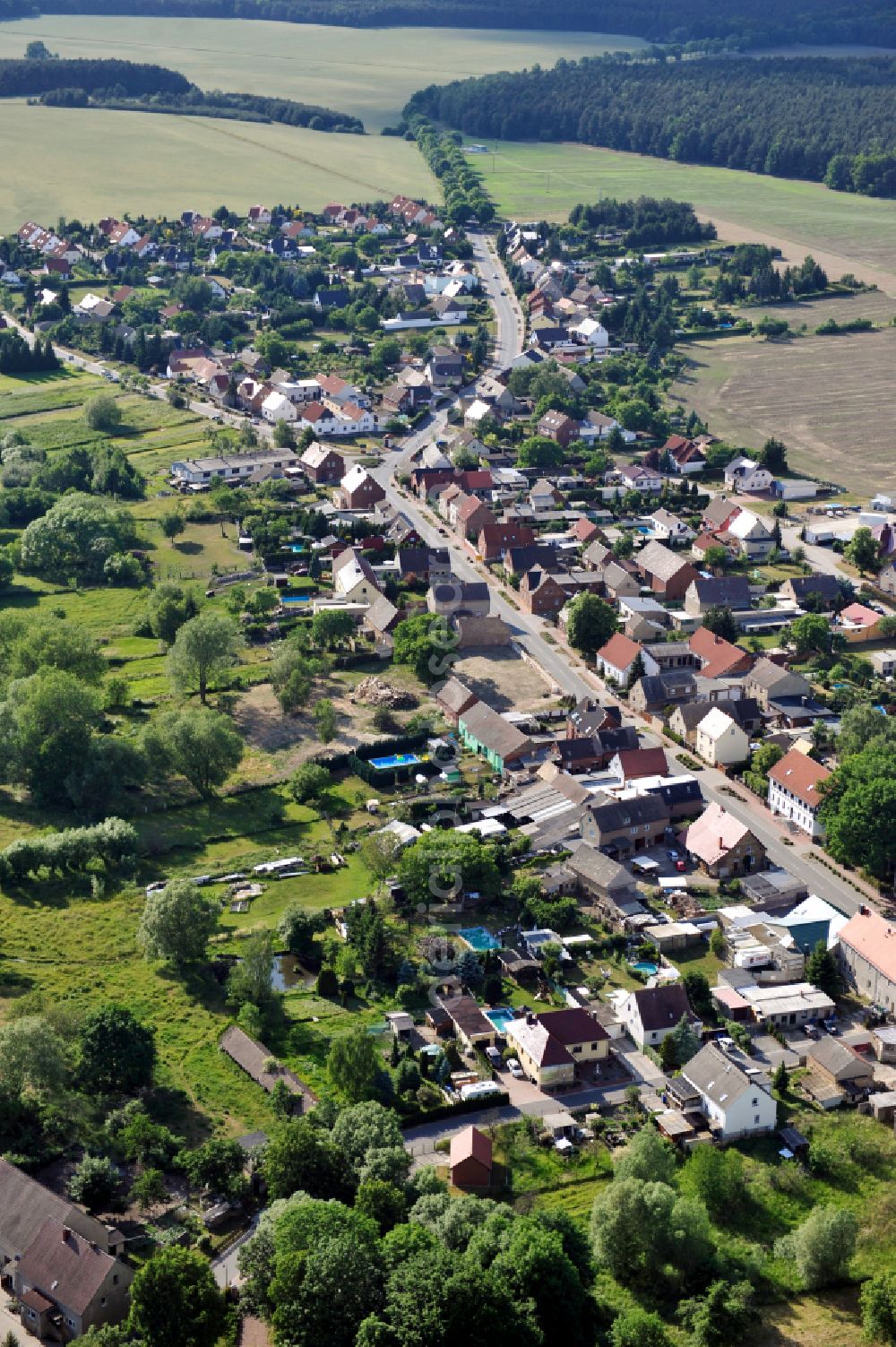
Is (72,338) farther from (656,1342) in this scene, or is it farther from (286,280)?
(656,1342)

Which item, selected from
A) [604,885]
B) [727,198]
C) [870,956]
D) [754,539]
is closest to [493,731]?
[604,885]

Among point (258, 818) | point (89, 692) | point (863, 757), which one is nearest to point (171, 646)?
point (89, 692)

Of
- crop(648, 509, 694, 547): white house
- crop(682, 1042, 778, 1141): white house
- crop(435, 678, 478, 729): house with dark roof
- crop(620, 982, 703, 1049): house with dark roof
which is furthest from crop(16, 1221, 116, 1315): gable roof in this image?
crop(648, 509, 694, 547): white house

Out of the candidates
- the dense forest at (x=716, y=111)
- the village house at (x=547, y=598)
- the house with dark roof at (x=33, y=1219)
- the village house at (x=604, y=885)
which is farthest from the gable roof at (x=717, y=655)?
the dense forest at (x=716, y=111)

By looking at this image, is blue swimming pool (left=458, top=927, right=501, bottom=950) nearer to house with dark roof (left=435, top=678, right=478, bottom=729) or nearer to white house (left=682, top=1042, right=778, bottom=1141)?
white house (left=682, top=1042, right=778, bottom=1141)

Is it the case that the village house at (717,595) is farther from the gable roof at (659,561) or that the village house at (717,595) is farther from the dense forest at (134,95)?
the dense forest at (134,95)

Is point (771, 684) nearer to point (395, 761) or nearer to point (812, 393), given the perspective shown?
point (395, 761)
